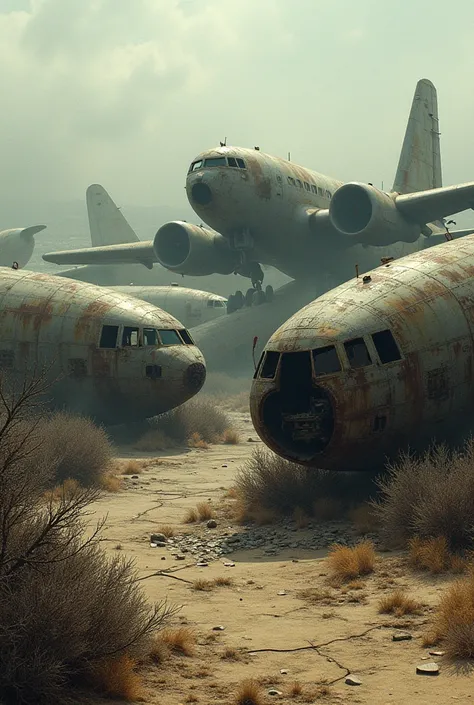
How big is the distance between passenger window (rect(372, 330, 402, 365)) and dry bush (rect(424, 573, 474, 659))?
5103 mm

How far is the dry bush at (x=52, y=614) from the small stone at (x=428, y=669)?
2420 mm

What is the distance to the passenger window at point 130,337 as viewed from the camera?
23.5 meters

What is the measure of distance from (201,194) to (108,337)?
646 inches

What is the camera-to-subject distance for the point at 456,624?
866 cm

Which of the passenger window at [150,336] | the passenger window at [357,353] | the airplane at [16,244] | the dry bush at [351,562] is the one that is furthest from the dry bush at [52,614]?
the airplane at [16,244]

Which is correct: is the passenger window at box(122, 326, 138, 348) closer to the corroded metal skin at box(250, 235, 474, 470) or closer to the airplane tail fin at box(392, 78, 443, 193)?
the corroded metal skin at box(250, 235, 474, 470)

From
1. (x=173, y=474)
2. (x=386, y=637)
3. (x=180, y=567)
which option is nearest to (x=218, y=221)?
(x=173, y=474)

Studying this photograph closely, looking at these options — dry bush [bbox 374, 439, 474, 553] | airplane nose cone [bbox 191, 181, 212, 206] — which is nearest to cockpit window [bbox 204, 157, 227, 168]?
airplane nose cone [bbox 191, 181, 212, 206]

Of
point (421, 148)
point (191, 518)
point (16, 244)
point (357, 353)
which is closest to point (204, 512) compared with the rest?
point (191, 518)

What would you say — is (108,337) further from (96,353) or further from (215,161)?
(215,161)

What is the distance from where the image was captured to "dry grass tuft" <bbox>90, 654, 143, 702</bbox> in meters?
7.75

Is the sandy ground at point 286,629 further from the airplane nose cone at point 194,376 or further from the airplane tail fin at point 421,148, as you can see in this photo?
the airplane tail fin at point 421,148

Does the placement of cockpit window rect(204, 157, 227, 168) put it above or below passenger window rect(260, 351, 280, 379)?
above

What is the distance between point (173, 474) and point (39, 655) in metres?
13.4
